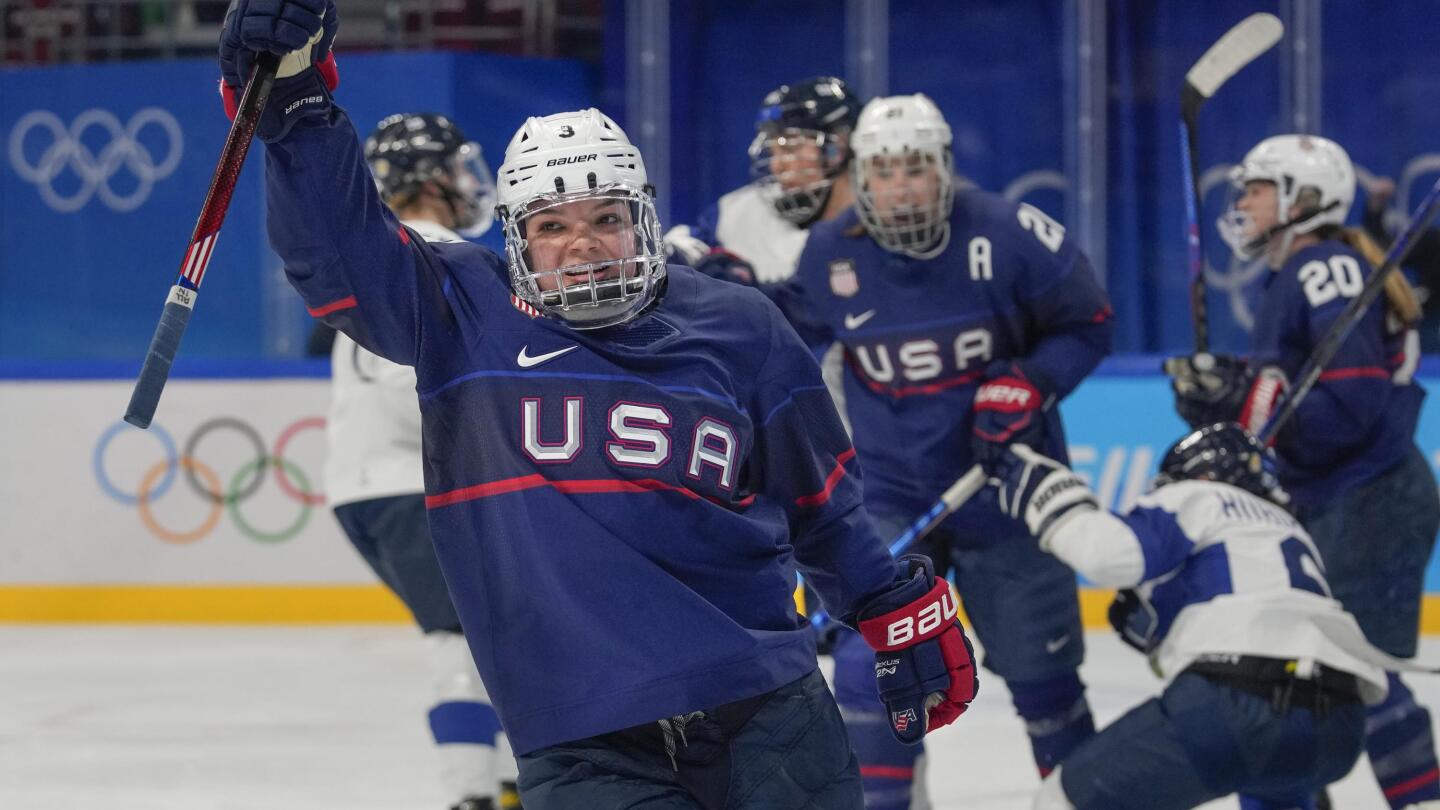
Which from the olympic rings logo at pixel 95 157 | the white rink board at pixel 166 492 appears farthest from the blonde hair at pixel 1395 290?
the olympic rings logo at pixel 95 157

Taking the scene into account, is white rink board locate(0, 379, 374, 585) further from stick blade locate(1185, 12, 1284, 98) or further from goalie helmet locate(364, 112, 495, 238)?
stick blade locate(1185, 12, 1284, 98)

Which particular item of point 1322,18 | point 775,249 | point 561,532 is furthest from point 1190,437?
point 1322,18

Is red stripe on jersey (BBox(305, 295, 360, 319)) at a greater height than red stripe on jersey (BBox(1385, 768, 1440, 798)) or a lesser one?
greater

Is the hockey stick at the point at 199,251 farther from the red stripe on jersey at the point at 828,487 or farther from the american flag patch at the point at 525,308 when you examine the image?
the red stripe on jersey at the point at 828,487

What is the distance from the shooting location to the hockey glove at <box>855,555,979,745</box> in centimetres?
211

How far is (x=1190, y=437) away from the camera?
320cm

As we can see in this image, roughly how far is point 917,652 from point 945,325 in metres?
1.38

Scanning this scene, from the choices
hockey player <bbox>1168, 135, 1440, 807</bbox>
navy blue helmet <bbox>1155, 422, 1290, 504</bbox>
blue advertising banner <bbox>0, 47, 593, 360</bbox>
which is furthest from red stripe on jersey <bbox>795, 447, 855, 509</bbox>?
blue advertising banner <bbox>0, 47, 593, 360</bbox>

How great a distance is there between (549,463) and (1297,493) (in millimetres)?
2339

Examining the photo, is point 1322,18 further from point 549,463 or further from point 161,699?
point 549,463

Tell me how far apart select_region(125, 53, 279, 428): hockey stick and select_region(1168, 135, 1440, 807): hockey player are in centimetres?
220

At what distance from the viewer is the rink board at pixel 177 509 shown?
20.9 ft

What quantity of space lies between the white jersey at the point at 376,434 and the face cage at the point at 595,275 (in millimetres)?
1661

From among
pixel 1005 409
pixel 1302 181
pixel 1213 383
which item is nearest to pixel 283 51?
pixel 1005 409
